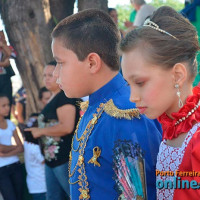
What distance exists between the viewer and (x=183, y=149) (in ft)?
5.58

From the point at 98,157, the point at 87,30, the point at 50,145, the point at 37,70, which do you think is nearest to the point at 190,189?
the point at 98,157

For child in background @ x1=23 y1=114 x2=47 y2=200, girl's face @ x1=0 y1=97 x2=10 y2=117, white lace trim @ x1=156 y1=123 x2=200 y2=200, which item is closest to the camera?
white lace trim @ x1=156 y1=123 x2=200 y2=200

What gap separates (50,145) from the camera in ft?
14.0

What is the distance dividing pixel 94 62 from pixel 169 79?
59 centimetres

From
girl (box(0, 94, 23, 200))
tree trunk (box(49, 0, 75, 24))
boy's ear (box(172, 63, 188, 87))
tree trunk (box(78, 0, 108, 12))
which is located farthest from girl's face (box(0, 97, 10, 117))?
boy's ear (box(172, 63, 188, 87))

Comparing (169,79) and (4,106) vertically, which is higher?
(169,79)

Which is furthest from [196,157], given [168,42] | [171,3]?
[171,3]

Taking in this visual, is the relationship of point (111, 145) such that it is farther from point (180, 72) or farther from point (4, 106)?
point (4, 106)

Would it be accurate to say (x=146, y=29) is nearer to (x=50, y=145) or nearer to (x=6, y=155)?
(x=50, y=145)

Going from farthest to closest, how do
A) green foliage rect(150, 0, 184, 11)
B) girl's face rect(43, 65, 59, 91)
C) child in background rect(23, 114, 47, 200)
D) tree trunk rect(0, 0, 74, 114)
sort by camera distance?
green foliage rect(150, 0, 184, 11)
tree trunk rect(0, 0, 74, 114)
child in background rect(23, 114, 47, 200)
girl's face rect(43, 65, 59, 91)

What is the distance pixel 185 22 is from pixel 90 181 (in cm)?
88

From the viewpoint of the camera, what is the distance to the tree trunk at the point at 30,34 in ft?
18.0

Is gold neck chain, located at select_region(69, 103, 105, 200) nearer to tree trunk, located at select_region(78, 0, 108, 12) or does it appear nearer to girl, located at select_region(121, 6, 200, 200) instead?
girl, located at select_region(121, 6, 200, 200)

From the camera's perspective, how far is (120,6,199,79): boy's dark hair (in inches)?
68.6
